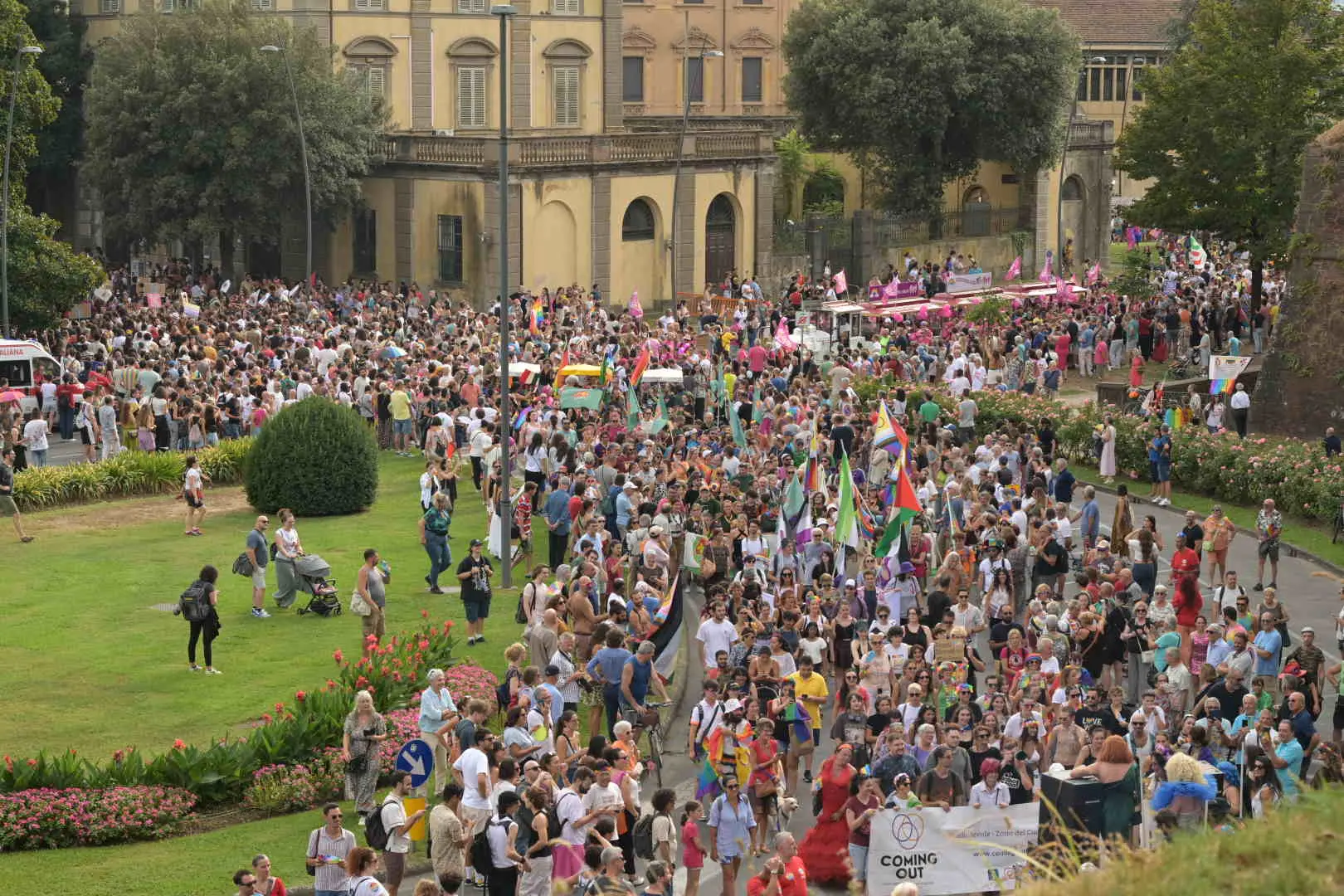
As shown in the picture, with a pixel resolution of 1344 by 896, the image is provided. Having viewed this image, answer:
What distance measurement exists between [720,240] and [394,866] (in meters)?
46.7

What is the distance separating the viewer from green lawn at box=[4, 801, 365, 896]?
656 inches

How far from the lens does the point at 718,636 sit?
819 inches

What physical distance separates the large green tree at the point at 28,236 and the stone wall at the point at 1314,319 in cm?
2604

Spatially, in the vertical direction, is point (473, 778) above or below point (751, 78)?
below

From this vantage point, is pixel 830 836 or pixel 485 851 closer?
pixel 485 851

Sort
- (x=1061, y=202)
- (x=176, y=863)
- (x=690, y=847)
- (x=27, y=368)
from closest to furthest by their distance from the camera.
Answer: (x=690, y=847) < (x=176, y=863) < (x=27, y=368) < (x=1061, y=202)

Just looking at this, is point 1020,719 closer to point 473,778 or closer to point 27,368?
point 473,778

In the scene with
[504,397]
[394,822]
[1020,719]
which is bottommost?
[394,822]

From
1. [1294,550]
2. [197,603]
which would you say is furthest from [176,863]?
[1294,550]

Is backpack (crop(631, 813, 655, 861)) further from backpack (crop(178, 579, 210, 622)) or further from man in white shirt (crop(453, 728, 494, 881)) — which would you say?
backpack (crop(178, 579, 210, 622))

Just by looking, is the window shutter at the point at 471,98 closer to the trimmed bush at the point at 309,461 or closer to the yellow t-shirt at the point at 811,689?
the trimmed bush at the point at 309,461

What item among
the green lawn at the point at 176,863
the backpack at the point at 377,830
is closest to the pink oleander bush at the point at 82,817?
the green lawn at the point at 176,863

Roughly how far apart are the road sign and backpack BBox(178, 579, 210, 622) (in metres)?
6.43

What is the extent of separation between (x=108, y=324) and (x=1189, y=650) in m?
28.2
